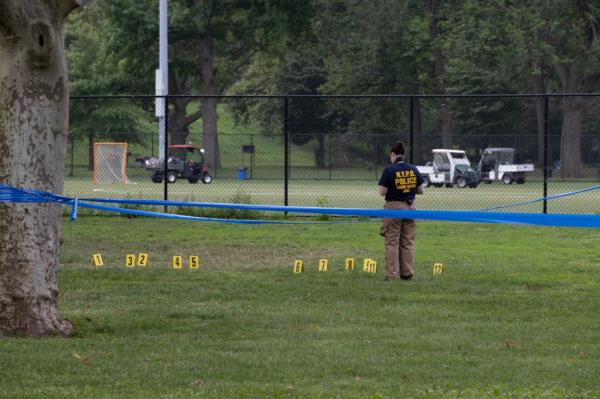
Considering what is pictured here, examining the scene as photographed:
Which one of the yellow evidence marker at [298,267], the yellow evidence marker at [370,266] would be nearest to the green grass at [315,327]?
the yellow evidence marker at [370,266]

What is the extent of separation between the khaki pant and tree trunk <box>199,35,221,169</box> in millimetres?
14563

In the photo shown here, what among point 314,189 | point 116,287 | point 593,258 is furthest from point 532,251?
point 314,189

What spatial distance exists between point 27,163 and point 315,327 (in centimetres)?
311

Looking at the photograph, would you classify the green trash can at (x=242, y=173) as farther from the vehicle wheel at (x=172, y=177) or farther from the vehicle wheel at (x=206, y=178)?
the vehicle wheel at (x=172, y=177)

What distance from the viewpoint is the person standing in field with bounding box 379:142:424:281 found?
15469 mm

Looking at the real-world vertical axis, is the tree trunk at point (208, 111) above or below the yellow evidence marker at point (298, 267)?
above

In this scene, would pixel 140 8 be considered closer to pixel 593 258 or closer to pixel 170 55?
pixel 170 55

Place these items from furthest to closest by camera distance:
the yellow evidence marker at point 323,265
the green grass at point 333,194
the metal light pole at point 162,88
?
the green grass at point 333,194 → the metal light pole at point 162,88 → the yellow evidence marker at point 323,265

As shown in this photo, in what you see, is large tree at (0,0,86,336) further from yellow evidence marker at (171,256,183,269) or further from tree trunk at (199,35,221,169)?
tree trunk at (199,35,221,169)

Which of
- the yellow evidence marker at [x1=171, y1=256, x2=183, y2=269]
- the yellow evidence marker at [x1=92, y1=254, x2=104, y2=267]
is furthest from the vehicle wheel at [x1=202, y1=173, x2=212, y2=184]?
the yellow evidence marker at [x1=171, y1=256, x2=183, y2=269]

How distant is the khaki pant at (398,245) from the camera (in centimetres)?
1545

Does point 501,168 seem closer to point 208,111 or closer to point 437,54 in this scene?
point 208,111

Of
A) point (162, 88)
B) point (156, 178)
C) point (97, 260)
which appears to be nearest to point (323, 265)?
point (97, 260)

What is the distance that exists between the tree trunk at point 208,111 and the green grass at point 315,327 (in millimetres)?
13516
